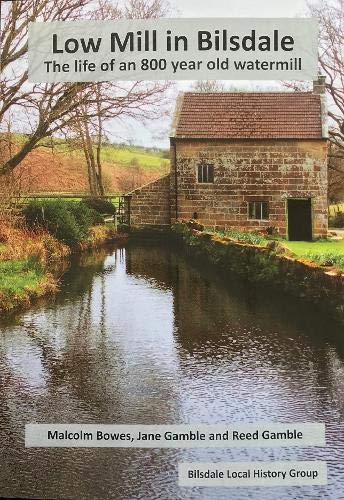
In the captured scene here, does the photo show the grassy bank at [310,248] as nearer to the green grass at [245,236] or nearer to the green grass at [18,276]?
the green grass at [245,236]

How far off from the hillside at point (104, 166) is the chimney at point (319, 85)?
5.62 ft

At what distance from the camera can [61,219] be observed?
10477 millimetres

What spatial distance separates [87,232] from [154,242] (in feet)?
13.4

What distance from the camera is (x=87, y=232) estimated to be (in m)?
11.1

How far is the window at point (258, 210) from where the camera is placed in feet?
19.3

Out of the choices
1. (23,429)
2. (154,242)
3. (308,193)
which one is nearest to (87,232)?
(154,242)

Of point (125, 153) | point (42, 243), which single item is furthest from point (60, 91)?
point (42, 243)

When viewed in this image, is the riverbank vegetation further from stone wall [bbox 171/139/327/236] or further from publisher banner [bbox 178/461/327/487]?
publisher banner [bbox 178/461/327/487]

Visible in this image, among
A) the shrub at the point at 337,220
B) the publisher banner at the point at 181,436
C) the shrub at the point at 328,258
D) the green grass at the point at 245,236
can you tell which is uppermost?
the shrub at the point at 337,220

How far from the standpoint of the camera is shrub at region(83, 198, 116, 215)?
743 cm

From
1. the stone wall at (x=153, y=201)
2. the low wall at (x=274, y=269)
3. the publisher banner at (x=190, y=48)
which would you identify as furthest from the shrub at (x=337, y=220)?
the stone wall at (x=153, y=201)

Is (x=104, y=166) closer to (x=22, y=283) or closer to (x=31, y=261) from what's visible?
(x=22, y=283)

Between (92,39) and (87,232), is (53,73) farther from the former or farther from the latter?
(87,232)

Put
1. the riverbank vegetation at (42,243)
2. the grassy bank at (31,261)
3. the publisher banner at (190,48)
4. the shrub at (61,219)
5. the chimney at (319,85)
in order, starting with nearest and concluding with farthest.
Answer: the publisher banner at (190,48), the chimney at (319,85), the grassy bank at (31,261), the riverbank vegetation at (42,243), the shrub at (61,219)
